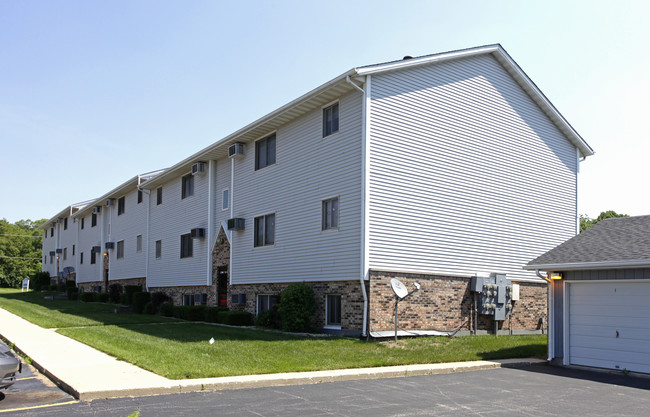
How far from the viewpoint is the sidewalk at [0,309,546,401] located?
9773 millimetres

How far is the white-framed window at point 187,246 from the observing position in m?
28.6

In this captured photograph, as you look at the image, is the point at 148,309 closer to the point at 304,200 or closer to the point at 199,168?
the point at 199,168

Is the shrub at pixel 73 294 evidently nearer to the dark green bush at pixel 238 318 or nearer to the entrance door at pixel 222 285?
the entrance door at pixel 222 285

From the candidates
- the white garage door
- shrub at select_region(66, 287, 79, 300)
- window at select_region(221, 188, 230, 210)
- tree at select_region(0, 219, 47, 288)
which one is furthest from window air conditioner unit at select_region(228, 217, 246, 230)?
tree at select_region(0, 219, 47, 288)

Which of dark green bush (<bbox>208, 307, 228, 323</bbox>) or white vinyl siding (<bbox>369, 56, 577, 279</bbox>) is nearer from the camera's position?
white vinyl siding (<bbox>369, 56, 577, 279</bbox>)

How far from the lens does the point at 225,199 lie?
84.0ft

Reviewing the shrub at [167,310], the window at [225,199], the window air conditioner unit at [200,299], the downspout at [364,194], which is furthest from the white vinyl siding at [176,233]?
the downspout at [364,194]

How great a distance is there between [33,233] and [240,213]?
91.2 m

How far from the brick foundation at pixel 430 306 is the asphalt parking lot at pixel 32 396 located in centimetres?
882

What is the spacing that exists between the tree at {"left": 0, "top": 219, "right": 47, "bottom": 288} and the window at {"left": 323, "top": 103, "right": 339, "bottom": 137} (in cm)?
6633

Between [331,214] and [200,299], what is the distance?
10902 mm

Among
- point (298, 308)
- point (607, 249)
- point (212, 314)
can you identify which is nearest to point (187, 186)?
point (212, 314)

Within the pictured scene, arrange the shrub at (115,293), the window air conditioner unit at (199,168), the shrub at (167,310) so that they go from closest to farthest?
1. the shrub at (167,310)
2. the window air conditioner unit at (199,168)
3. the shrub at (115,293)

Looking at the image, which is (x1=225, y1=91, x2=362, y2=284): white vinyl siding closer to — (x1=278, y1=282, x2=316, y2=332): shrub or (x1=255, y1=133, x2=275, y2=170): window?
(x1=255, y1=133, x2=275, y2=170): window
